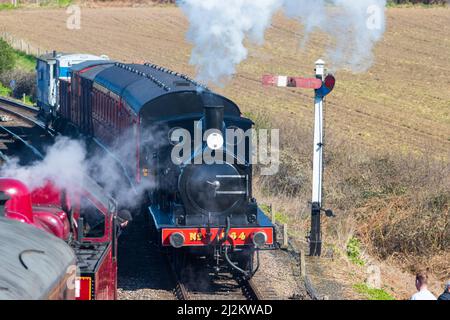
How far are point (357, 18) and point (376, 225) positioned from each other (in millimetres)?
5404

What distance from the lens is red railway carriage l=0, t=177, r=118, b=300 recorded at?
9766mm

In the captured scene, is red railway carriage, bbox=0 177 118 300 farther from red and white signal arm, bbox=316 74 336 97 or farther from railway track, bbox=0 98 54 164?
railway track, bbox=0 98 54 164

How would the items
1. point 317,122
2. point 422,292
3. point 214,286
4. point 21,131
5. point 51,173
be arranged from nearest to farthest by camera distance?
1. point 422,292
2. point 51,173
3. point 214,286
4. point 317,122
5. point 21,131

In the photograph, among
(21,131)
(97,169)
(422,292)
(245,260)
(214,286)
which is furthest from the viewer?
(21,131)

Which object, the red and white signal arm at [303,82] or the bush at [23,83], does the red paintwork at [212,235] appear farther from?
the bush at [23,83]

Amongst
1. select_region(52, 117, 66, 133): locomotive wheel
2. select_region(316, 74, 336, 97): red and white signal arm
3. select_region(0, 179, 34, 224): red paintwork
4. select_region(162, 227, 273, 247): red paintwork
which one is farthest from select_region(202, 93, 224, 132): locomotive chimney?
select_region(52, 117, 66, 133): locomotive wheel

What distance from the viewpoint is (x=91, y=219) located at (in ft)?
40.4

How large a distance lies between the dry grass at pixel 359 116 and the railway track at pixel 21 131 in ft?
19.2

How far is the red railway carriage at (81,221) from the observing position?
32.0 feet

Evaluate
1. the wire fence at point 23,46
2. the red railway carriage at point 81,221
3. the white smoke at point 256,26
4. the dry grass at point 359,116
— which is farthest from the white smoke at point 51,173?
the wire fence at point 23,46

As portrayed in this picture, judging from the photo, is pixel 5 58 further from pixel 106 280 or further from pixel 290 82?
pixel 106 280

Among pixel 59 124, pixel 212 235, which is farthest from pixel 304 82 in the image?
pixel 59 124

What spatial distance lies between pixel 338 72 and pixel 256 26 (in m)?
34.4

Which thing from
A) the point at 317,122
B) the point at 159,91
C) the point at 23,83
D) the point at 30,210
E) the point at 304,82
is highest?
the point at 304,82
